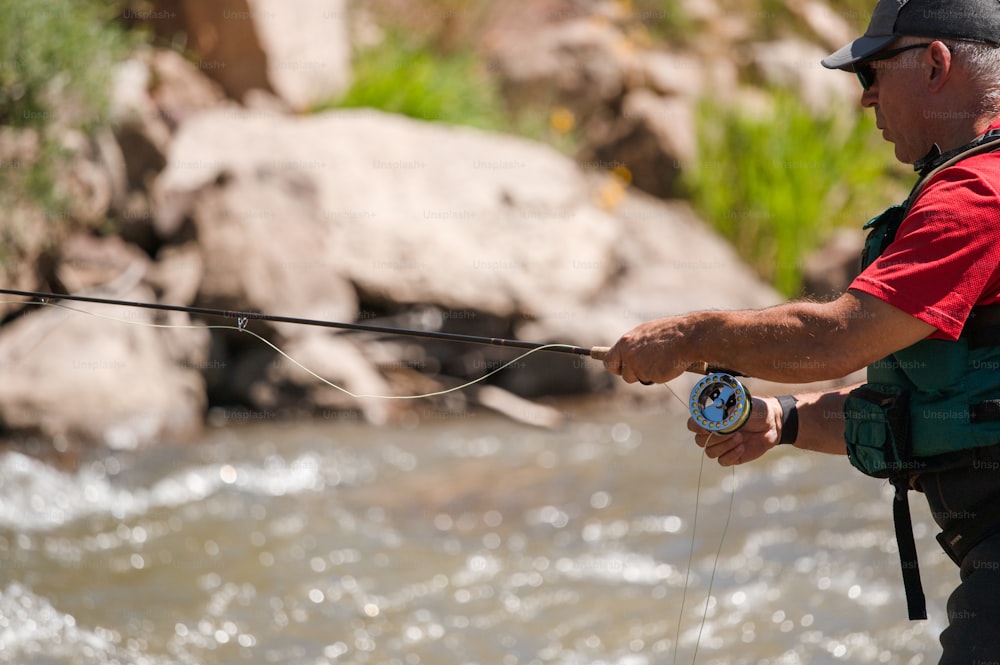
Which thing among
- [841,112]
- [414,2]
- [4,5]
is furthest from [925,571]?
[414,2]

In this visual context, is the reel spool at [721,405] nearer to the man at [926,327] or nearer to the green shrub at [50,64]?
the man at [926,327]

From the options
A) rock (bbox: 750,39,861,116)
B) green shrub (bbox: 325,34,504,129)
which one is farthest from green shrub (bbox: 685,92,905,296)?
green shrub (bbox: 325,34,504,129)

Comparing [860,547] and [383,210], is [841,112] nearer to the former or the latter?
[383,210]

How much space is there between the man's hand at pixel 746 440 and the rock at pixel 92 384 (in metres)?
4.84

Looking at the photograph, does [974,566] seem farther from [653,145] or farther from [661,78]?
[661,78]

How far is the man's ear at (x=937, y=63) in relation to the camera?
240cm

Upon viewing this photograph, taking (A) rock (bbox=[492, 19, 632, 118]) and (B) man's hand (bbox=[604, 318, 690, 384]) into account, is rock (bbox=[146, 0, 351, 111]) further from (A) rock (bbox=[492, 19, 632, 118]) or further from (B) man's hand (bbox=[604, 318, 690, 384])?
(B) man's hand (bbox=[604, 318, 690, 384])

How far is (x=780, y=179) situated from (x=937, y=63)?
924 centimetres

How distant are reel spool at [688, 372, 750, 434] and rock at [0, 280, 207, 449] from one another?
488cm

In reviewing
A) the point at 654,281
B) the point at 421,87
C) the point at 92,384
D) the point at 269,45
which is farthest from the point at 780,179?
the point at 92,384

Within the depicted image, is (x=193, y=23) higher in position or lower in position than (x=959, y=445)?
higher

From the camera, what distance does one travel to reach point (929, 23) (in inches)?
95.3

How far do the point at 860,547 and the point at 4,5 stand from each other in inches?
235

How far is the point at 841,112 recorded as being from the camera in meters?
12.3
